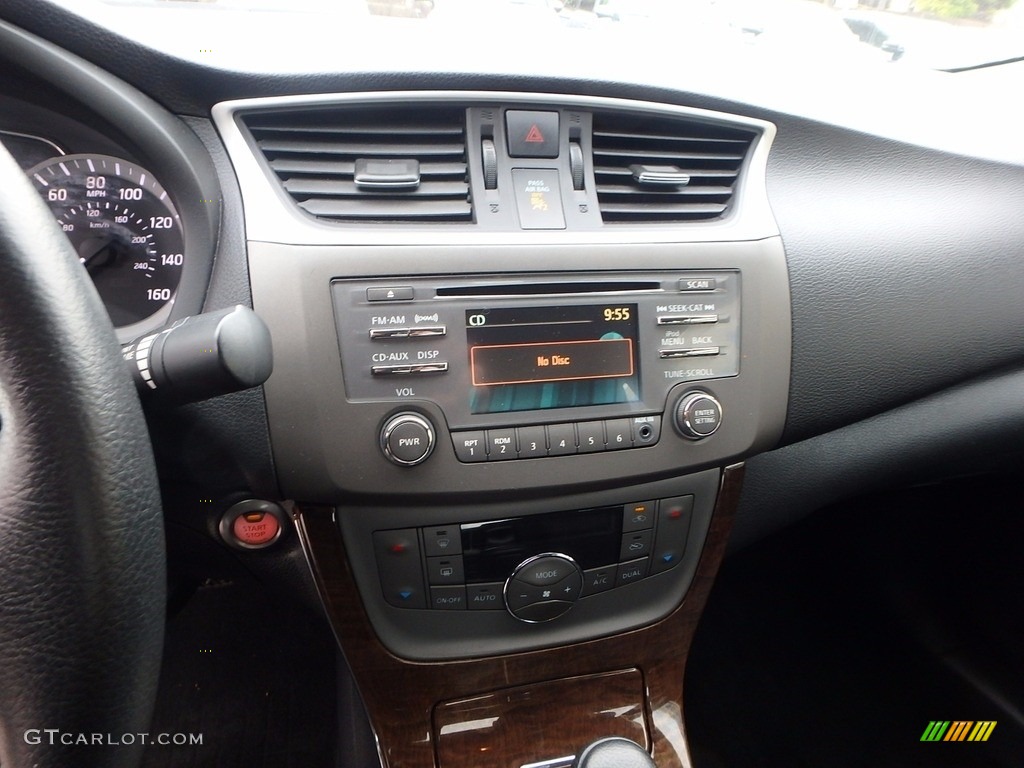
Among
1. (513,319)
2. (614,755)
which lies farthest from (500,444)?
(614,755)

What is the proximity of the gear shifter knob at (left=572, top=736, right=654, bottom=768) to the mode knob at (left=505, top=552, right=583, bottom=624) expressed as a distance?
21cm

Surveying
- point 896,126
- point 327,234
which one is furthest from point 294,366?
point 896,126

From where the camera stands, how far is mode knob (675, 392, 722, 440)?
3.21 feet

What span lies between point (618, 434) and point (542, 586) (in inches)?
9.5

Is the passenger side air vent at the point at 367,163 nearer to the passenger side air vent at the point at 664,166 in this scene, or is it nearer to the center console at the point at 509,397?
the center console at the point at 509,397

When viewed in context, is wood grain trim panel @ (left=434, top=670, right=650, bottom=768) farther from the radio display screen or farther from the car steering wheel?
the car steering wheel

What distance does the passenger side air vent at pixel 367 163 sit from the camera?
90 cm

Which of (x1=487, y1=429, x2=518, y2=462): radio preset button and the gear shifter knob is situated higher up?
(x1=487, y1=429, x2=518, y2=462): radio preset button

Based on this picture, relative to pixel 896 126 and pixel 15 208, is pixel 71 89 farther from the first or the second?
pixel 896 126

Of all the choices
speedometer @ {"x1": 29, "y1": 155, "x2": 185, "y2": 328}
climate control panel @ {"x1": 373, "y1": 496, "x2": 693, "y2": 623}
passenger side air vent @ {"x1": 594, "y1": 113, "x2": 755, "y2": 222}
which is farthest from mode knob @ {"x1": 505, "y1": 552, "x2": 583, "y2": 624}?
speedometer @ {"x1": 29, "y1": 155, "x2": 185, "y2": 328}

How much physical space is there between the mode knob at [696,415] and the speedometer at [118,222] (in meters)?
0.63

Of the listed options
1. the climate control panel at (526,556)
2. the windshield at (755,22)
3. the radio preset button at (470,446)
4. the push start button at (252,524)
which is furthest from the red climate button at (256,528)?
the windshield at (755,22)

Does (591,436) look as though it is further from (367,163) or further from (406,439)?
(367,163)

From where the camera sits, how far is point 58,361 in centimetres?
51
